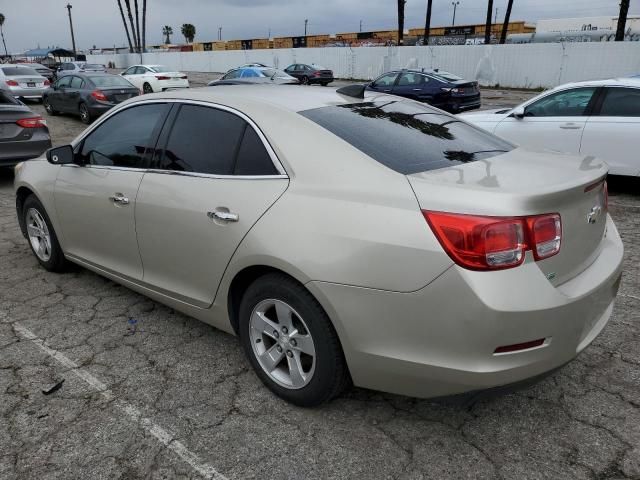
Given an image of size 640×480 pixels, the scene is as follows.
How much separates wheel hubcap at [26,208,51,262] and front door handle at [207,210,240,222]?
2310 millimetres

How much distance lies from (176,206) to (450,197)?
1599 mm

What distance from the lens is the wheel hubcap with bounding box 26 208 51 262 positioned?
445 cm

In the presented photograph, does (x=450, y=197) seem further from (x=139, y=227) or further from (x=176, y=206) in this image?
(x=139, y=227)

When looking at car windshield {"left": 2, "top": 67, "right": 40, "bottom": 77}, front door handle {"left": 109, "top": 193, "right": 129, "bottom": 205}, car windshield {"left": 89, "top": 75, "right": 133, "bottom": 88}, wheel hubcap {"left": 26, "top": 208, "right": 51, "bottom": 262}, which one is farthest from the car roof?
car windshield {"left": 2, "top": 67, "right": 40, "bottom": 77}

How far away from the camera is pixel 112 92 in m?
14.7

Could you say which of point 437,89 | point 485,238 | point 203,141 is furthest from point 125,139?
point 437,89

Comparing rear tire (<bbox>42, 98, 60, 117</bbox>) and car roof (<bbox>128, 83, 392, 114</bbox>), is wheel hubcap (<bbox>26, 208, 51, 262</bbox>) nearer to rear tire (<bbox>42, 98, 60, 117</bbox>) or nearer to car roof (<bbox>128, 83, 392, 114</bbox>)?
car roof (<bbox>128, 83, 392, 114</bbox>)

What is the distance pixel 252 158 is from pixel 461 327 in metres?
1.39

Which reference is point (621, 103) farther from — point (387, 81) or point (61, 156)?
point (387, 81)

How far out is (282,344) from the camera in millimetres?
2686

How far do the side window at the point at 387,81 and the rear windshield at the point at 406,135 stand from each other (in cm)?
1483

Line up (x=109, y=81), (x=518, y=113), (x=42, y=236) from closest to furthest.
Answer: (x=42, y=236) → (x=518, y=113) → (x=109, y=81)

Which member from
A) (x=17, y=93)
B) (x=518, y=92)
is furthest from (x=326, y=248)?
(x=518, y=92)

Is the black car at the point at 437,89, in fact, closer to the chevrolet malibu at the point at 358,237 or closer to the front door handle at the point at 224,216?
the chevrolet malibu at the point at 358,237
